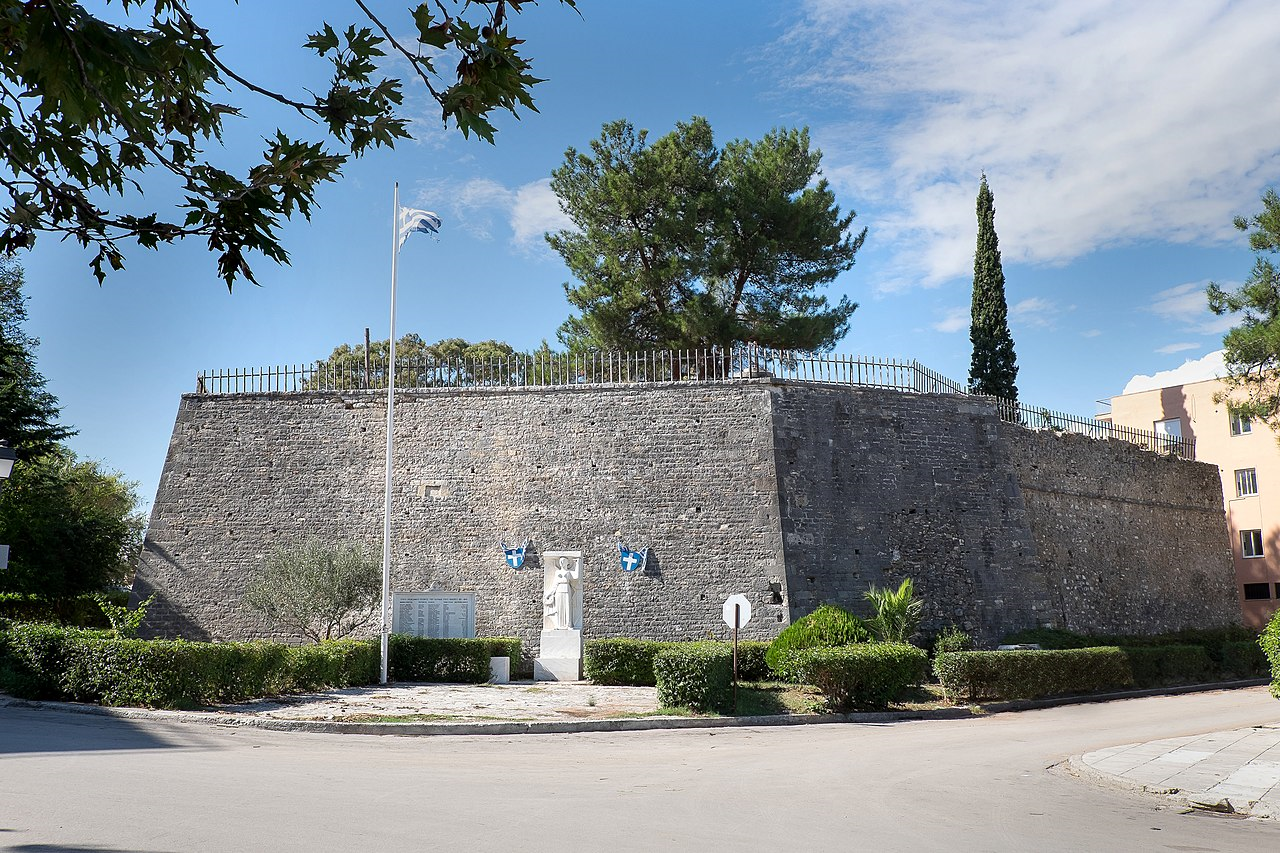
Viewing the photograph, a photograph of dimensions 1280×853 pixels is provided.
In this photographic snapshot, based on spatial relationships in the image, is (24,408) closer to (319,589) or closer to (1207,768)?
(319,589)

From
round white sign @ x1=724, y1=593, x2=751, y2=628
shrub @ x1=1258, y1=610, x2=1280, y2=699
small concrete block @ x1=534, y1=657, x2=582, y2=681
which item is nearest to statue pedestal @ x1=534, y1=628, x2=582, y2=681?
small concrete block @ x1=534, y1=657, x2=582, y2=681

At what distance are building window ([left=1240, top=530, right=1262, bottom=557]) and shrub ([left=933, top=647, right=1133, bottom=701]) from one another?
780 inches

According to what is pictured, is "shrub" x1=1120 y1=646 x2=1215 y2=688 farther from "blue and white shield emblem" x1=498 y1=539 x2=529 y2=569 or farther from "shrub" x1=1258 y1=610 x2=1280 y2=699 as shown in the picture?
"blue and white shield emblem" x1=498 y1=539 x2=529 y2=569

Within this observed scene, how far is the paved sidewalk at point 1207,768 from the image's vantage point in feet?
26.9

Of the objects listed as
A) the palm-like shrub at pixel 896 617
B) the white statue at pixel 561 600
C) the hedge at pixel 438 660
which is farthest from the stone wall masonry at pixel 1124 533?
the hedge at pixel 438 660

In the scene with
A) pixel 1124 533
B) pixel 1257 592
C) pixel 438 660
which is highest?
pixel 1124 533

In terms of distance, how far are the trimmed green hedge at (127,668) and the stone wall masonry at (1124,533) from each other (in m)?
17.3

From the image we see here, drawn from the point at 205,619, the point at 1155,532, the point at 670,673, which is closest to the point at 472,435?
the point at 205,619

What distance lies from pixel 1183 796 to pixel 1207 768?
63.5 inches

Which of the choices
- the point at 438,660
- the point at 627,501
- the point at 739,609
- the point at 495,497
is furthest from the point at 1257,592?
the point at 438,660

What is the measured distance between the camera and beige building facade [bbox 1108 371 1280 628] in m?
33.6

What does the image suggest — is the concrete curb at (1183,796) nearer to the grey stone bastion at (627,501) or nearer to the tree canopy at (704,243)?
the grey stone bastion at (627,501)

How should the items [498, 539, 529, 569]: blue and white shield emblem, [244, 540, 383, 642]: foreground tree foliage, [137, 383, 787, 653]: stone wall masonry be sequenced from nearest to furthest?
1. [244, 540, 383, 642]: foreground tree foliage
2. [137, 383, 787, 653]: stone wall masonry
3. [498, 539, 529, 569]: blue and white shield emblem

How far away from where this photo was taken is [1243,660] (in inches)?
900
